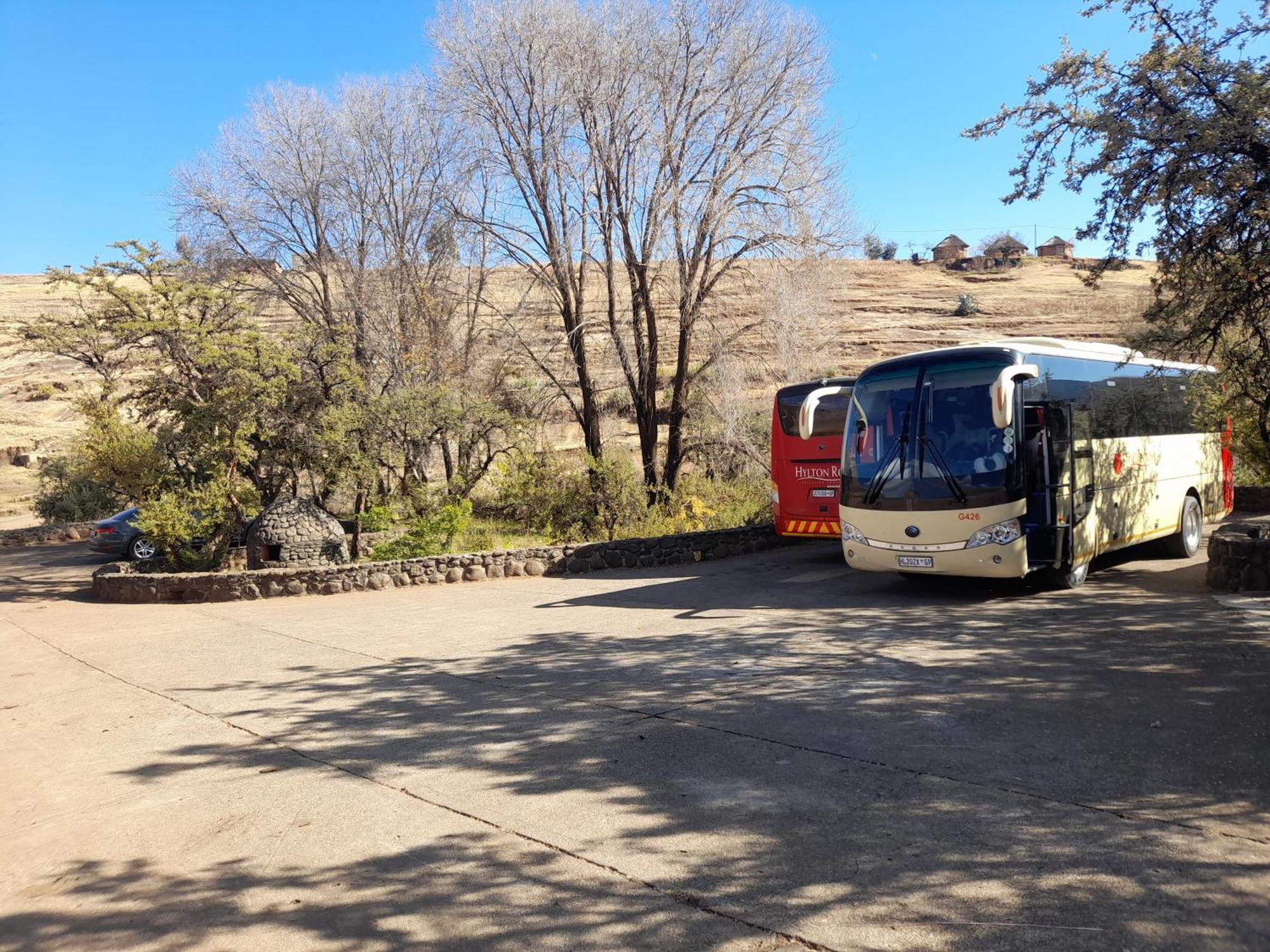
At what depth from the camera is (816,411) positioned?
52.2ft

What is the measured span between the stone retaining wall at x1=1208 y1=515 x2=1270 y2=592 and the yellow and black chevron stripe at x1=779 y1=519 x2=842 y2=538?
5.60m

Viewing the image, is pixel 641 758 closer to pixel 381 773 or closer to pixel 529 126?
pixel 381 773

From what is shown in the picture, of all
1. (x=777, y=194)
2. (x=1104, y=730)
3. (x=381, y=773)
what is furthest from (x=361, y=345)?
(x=1104, y=730)

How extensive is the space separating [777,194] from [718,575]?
375 inches

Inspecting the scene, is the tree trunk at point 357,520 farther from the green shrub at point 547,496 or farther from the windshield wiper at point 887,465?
the windshield wiper at point 887,465

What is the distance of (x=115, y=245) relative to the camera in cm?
1966

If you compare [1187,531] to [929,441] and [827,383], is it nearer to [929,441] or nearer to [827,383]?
[827,383]

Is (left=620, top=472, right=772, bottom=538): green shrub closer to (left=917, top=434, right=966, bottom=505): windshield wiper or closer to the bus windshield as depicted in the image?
the bus windshield

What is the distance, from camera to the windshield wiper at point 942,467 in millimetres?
10406

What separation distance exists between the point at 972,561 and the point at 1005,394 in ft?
6.61

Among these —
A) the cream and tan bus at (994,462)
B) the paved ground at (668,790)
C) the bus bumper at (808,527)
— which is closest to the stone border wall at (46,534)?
the paved ground at (668,790)

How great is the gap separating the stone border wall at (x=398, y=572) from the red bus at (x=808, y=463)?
221 centimetres

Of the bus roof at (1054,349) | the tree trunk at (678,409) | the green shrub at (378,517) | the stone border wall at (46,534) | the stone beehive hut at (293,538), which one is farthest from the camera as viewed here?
the stone border wall at (46,534)

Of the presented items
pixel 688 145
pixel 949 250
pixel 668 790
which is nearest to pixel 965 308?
pixel 949 250
